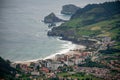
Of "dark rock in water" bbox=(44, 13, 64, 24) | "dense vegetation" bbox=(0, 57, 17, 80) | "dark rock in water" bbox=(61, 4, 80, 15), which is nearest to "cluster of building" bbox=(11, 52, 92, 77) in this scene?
"dense vegetation" bbox=(0, 57, 17, 80)

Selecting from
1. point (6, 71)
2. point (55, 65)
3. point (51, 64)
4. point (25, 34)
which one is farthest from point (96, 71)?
point (25, 34)

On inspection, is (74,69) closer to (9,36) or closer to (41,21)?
(9,36)

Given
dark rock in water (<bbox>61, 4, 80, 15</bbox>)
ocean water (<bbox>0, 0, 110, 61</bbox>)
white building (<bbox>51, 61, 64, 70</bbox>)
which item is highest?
dark rock in water (<bbox>61, 4, 80, 15</bbox>)

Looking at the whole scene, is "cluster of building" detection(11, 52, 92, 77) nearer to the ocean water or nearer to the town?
the town

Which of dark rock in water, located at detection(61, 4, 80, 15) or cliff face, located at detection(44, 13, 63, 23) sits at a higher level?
dark rock in water, located at detection(61, 4, 80, 15)

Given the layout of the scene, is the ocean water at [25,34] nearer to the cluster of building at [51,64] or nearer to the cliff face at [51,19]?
the cliff face at [51,19]

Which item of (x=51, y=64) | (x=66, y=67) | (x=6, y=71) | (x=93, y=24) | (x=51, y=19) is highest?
(x=51, y=19)

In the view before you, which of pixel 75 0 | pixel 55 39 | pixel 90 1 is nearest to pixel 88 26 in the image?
pixel 55 39

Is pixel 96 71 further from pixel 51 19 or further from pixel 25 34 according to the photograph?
pixel 51 19

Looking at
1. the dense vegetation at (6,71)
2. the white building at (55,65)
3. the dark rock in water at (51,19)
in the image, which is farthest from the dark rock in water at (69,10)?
the dense vegetation at (6,71)
